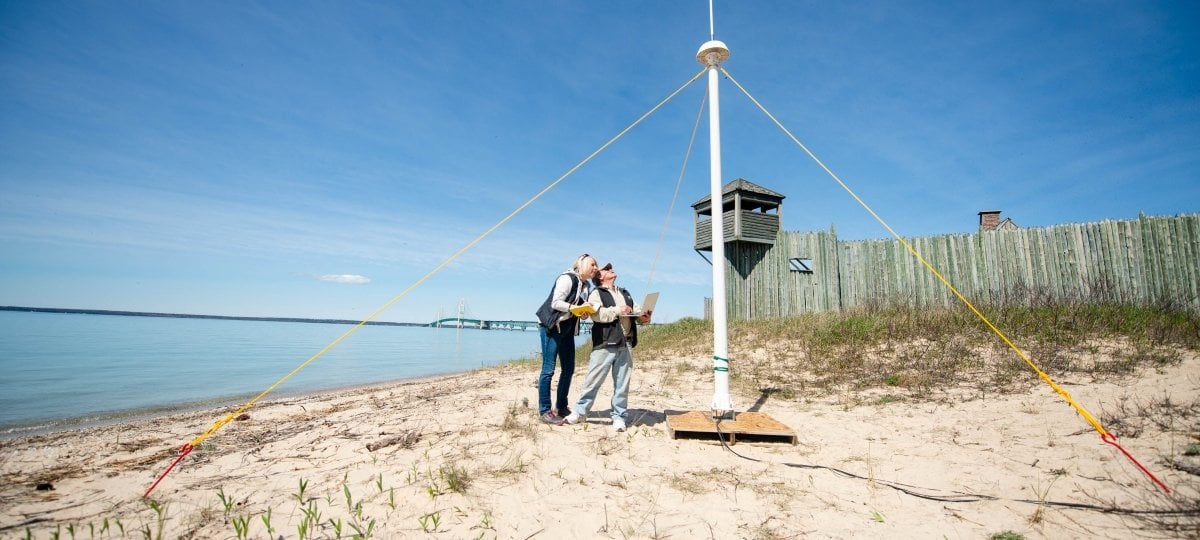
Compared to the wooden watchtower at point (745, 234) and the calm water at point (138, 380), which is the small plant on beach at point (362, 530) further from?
the wooden watchtower at point (745, 234)

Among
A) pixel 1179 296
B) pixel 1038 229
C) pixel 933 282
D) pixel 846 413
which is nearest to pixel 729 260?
pixel 933 282

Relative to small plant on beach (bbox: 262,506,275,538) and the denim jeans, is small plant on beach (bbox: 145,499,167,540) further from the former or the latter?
the denim jeans

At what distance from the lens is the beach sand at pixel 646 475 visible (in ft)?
9.41

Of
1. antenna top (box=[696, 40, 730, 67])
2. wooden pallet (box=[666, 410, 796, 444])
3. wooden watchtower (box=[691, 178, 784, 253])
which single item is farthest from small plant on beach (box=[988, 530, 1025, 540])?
wooden watchtower (box=[691, 178, 784, 253])

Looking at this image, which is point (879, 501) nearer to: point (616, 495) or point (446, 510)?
point (616, 495)

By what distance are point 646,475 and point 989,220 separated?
2061 cm

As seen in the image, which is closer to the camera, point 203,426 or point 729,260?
point 203,426

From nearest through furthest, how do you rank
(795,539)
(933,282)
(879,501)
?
(795,539) → (879,501) → (933,282)

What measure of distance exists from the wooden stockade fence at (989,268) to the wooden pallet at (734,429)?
920 centimetres

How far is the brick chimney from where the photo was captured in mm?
17578

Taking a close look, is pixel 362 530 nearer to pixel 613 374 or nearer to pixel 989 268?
pixel 613 374

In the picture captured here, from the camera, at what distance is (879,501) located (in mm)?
3270

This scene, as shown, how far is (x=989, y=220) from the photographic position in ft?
57.9

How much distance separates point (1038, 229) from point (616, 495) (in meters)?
13.4
